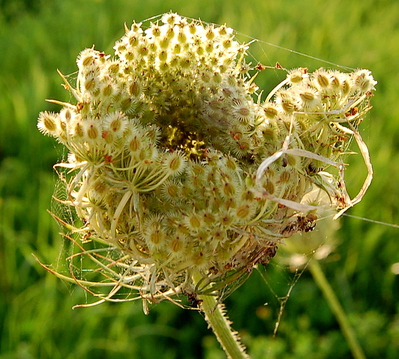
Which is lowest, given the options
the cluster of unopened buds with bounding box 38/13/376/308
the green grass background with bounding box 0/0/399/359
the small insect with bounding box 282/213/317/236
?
the green grass background with bounding box 0/0/399/359

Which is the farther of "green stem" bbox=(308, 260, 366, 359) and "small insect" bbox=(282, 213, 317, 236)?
"green stem" bbox=(308, 260, 366, 359)

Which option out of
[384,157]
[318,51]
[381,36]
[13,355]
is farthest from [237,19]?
[13,355]

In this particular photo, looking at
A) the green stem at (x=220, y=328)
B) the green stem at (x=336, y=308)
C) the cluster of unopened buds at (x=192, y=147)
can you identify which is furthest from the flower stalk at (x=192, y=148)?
the green stem at (x=336, y=308)

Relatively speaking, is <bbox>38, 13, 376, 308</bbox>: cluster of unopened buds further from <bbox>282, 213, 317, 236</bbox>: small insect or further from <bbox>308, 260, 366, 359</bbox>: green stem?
<bbox>308, 260, 366, 359</bbox>: green stem

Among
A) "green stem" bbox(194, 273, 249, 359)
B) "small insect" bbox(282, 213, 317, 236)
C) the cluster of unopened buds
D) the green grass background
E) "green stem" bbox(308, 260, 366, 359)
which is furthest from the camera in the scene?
the green grass background

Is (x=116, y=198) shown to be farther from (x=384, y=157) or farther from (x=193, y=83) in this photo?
(x=384, y=157)

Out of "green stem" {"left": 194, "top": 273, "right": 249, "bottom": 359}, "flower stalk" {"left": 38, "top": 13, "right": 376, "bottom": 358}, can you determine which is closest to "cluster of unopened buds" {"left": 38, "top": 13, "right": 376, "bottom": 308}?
"flower stalk" {"left": 38, "top": 13, "right": 376, "bottom": 358}
